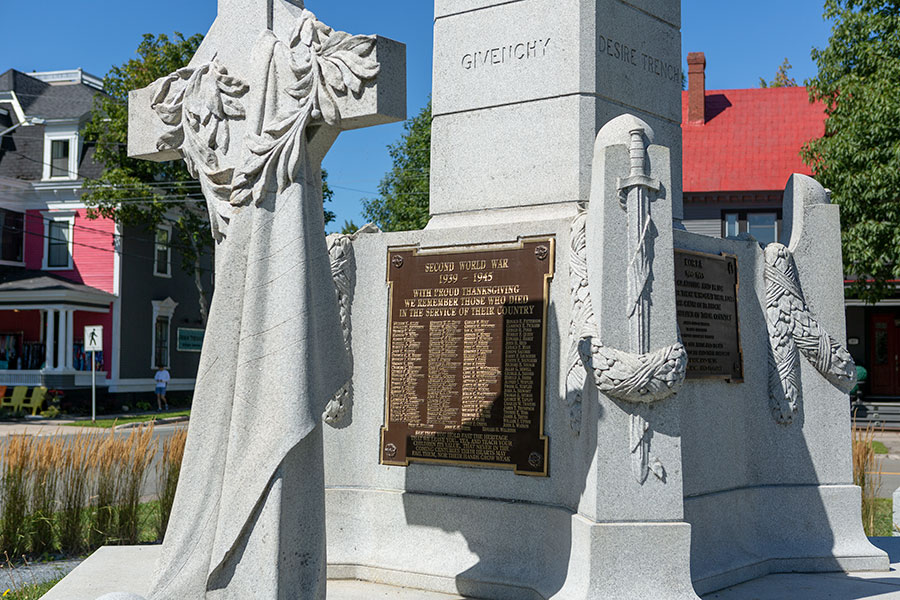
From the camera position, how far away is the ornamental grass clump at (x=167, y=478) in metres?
10.4

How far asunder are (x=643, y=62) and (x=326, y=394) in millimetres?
4569

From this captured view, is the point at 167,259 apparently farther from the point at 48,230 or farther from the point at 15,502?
the point at 15,502

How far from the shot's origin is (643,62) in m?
8.00

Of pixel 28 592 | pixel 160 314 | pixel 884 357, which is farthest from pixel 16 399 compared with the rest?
pixel 884 357

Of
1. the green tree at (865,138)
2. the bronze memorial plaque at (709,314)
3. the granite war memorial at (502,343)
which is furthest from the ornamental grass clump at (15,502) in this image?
the green tree at (865,138)

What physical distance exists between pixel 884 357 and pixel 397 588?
37.7 m

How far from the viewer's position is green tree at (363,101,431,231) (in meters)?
39.4

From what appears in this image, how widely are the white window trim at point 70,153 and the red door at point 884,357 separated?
3516cm

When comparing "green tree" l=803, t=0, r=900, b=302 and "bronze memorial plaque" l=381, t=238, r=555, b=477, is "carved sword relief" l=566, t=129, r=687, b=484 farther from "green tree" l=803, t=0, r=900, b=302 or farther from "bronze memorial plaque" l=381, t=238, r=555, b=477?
"green tree" l=803, t=0, r=900, b=302

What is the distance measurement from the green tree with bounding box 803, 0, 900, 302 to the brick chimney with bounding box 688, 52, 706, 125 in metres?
11.9

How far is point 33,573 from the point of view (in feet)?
29.8

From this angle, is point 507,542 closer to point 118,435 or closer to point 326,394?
point 326,394

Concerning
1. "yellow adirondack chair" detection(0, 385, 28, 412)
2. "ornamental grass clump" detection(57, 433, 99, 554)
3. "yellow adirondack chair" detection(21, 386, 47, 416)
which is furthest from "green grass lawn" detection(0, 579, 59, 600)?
Answer: "yellow adirondack chair" detection(0, 385, 28, 412)

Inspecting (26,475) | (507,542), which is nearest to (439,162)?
(507,542)
